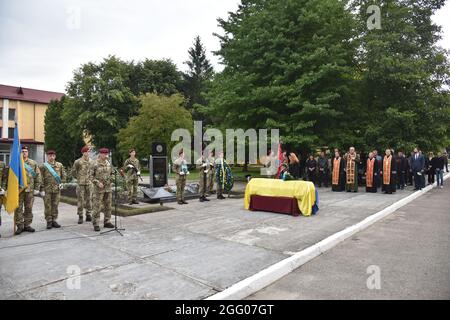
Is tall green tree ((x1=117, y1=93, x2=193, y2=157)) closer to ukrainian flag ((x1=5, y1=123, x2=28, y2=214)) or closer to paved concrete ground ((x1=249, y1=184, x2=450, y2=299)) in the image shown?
ukrainian flag ((x1=5, y1=123, x2=28, y2=214))

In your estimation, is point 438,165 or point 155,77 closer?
point 438,165

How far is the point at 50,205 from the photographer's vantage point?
28.0 ft

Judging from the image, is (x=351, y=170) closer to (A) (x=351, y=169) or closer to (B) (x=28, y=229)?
(A) (x=351, y=169)

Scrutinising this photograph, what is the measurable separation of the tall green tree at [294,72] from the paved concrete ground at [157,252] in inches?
386

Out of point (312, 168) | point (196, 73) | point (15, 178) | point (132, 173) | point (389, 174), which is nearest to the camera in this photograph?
point (15, 178)

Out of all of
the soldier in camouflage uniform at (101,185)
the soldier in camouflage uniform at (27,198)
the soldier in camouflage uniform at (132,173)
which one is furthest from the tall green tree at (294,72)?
the soldier in camouflage uniform at (27,198)

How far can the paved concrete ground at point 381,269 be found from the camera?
4.49 metres

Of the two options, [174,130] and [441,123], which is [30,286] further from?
[174,130]

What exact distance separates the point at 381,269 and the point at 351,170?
11727 millimetres

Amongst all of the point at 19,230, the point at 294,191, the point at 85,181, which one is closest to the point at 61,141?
the point at 85,181

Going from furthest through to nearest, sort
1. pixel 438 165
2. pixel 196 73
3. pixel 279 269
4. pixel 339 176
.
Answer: pixel 196 73 → pixel 438 165 → pixel 339 176 → pixel 279 269

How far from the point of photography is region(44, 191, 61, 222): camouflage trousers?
334 inches

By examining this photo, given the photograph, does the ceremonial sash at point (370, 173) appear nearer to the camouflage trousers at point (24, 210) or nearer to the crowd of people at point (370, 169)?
the crowd of people at point (370, 169)

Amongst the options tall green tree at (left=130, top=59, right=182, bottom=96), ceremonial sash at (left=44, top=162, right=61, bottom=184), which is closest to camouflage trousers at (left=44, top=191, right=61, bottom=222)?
ceremonial sash at (left=44, top=162, right=61, bottom=184)
